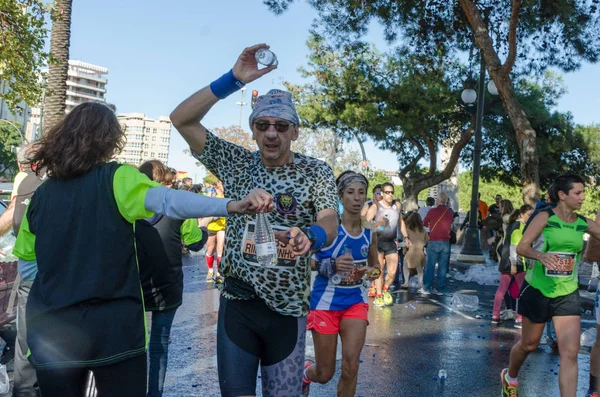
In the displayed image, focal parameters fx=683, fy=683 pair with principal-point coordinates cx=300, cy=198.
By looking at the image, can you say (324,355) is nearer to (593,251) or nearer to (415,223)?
(593,251)

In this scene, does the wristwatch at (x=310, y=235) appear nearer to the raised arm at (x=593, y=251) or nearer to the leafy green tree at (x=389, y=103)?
the raised arm at (x=593, y=251)

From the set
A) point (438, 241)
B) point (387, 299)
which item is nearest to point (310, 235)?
point (387, 299)

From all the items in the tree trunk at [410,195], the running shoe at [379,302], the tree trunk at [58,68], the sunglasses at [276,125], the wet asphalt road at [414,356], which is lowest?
the wet asphalt road at [414,356]

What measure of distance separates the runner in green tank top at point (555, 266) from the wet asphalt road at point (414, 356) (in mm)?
1038

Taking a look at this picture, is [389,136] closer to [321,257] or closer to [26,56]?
[26,56]

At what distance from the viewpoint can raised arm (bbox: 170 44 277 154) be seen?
10.9 ft

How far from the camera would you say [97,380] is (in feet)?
8.57

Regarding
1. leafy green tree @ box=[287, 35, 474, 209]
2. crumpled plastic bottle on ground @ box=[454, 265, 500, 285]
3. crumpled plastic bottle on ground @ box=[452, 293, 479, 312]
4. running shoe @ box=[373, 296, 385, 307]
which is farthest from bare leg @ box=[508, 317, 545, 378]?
leafy green tree @ box=[287, 35, 474, 209]

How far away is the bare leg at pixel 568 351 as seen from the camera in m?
4.91

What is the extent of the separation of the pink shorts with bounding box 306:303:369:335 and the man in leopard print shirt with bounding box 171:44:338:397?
1.50m

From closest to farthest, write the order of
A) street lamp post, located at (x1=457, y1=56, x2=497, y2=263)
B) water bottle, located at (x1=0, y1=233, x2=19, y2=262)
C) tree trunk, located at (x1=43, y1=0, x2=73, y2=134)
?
water bottle, located at (x1=0, y1=233, x2=19, y2=262) → tree trunk, located at (x1=43, y1=0, x2=73, y2=134) → street lamp post, located at (x1=457, y1=56, x2=497, y2=263)

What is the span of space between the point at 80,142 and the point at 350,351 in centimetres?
263

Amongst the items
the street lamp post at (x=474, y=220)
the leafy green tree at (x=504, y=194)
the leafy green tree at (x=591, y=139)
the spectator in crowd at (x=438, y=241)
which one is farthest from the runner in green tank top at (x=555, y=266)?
the leafy green tree at (x=504, y=194)

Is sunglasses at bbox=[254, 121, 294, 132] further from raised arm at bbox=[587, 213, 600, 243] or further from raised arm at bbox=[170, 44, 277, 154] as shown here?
raised arm at bbox=[587, 213, 600, 243]
